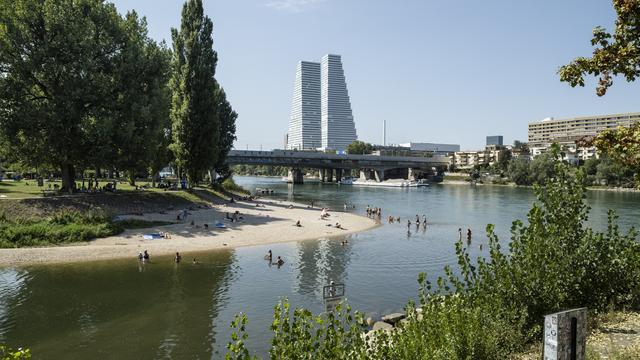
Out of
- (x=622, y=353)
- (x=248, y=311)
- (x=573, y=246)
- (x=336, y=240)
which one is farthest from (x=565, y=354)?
(x=336, y=240)

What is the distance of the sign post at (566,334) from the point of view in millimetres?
7359

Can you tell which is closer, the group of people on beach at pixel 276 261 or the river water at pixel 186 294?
the river water at pixel 186 294

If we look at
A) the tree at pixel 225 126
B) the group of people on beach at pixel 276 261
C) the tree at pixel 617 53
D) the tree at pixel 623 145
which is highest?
the tree at pixel 225 126

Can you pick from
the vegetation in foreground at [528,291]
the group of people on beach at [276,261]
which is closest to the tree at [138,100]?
the group of people on beach at [276,261]

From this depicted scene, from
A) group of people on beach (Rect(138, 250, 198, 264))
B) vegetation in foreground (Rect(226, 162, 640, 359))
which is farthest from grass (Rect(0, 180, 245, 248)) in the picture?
vegetation in foreground (Rect(226, 162, 640, 359))

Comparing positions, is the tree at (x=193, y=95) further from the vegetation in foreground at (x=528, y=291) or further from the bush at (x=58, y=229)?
the vegetation in foreground at (x=528, y=291)

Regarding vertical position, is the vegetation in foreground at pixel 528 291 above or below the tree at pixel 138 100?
below

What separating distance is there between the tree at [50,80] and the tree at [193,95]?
1941 centimetres

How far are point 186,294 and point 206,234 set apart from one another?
2178cm

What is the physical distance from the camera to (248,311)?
1177 inches

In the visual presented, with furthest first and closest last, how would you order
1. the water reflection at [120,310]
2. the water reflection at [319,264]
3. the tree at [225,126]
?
1. the tree at [225,126]
2. the water reflection at [319,264]
3. the water reflection at [120,310]

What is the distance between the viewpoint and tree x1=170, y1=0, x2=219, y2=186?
256 feet

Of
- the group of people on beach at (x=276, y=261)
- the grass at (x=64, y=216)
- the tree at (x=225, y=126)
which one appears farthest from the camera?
the tree at (x=225, y=126)

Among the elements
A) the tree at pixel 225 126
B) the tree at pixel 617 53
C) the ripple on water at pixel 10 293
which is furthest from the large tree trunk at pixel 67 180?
the tree at pixel 617 53
